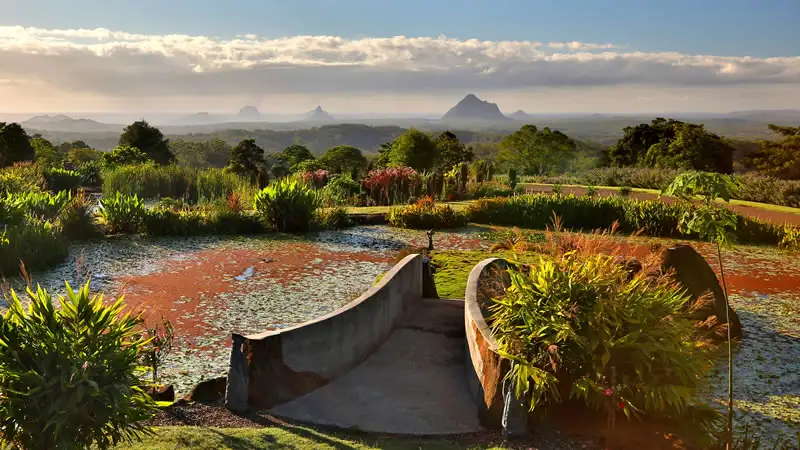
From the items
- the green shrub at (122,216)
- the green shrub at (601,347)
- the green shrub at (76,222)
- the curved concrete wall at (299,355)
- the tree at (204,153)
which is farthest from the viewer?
the tree at (204,153)

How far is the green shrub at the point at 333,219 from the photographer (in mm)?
16105

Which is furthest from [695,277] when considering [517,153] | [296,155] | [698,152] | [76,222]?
[296,155]

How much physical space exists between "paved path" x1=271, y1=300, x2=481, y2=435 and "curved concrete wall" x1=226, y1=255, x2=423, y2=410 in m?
0.11

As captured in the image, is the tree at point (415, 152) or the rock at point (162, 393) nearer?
the rock at point (162, 393)

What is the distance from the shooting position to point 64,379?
12.9 ft

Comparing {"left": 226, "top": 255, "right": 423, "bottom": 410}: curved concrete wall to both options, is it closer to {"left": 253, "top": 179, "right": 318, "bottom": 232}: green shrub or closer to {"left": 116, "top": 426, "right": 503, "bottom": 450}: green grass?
{"left": 116, "top": 426, "right": 503, "bottom": 450}: green grass

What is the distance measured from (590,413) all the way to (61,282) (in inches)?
336

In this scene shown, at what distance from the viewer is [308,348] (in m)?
5.87

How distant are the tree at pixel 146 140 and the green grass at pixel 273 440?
5042cm

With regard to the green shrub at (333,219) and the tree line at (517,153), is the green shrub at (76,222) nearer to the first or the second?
the green shrub at (333,219)

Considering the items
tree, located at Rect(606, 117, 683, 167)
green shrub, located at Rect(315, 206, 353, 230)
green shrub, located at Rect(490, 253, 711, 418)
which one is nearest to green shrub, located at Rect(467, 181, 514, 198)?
green shrub, located at Rect(315, 206, 353, 230)

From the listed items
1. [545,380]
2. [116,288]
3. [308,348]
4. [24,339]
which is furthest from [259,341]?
[116,288]

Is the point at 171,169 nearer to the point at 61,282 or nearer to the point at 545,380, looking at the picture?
the point at 61,282

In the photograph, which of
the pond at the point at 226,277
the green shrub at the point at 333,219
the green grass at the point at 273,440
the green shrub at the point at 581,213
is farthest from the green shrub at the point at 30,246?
the green shrub at the point at 581,213
